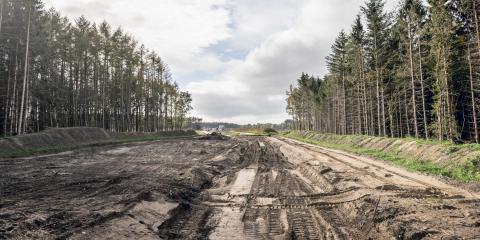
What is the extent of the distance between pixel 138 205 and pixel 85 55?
46.0 meters

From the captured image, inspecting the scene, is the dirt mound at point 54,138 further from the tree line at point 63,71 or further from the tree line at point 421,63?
the tree line at point 421,63

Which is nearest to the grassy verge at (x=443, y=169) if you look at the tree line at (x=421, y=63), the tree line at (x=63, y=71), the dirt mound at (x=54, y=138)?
the tree line at (x=421, y=63)

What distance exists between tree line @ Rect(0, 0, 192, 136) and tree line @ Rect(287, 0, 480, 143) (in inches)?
1324

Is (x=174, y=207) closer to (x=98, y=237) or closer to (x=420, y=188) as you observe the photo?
(x=98, y=237)

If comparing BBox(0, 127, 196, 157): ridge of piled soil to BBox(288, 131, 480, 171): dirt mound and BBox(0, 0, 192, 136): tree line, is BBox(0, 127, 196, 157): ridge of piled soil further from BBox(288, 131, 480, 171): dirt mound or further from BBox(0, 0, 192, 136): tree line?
BBox(288, 131, 480, 171): dirt mound

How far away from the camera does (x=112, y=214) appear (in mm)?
8820

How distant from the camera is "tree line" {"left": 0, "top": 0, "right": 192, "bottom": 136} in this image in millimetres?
33812

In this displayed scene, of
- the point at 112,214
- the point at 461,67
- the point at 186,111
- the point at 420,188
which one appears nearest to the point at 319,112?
the point at 186,111

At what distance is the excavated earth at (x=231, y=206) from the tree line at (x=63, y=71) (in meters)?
21.4

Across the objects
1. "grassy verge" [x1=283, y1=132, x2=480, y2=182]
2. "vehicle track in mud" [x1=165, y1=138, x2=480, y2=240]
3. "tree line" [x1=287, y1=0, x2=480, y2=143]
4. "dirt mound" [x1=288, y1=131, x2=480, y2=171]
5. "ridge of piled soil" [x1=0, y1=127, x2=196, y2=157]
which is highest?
"tree line" [x1=287, y1=0, x2=480, y2=143]

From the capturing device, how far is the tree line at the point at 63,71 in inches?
1331

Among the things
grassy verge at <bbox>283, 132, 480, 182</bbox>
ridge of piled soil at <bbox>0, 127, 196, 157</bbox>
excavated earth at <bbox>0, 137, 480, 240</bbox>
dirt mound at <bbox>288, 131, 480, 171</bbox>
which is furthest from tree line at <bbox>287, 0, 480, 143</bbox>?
ridge of piled soil at <bbox>0, 127, 196, 157</bbox>

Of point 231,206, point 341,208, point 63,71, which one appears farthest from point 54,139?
point 341,208

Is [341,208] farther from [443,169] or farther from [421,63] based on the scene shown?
[421,63]
